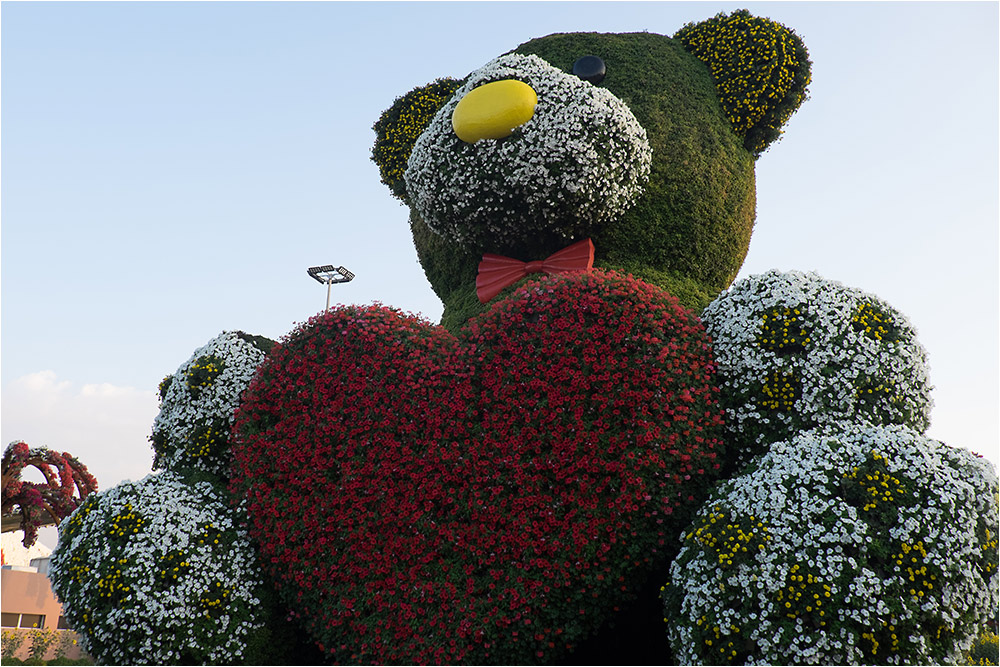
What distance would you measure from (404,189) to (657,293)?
2.92 metres

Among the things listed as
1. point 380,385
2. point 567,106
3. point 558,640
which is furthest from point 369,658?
point 567,106

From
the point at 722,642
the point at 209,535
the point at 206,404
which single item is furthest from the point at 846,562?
the point at 206,404

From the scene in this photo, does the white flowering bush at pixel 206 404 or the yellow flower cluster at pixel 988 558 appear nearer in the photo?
the yellow flower cluster at pixel 988 558

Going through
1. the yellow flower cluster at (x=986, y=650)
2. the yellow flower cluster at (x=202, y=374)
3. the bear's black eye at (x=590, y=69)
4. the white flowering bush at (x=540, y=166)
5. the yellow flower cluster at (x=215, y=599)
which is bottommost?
the yellow flower cluster at (x=986, y=650)

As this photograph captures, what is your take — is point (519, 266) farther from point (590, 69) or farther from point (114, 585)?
point (114, 585)

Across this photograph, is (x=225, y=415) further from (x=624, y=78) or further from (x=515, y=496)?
(x=624, y=78)

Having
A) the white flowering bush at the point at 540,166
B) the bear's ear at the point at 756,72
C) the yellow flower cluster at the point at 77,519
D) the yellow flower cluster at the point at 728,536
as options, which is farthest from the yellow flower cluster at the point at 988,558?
the yellow flower cluster at the point at 77,519

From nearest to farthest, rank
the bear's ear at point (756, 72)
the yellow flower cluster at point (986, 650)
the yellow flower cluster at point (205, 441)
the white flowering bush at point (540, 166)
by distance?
the yellow flower cluster at point (986, 650), the white flowering bush at point (540, 166), the yellow flower cluster at point (205, 441), the bear's ear at point (756, 72)

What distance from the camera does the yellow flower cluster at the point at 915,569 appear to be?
400cm

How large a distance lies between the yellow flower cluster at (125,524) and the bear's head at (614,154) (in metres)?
2.67

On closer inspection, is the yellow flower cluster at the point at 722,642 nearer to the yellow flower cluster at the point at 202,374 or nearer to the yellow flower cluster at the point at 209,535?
the yellow flower cluster at the point at 209,535

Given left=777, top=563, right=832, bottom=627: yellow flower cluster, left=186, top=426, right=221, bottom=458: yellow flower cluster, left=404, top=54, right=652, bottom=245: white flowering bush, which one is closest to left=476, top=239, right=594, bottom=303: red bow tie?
left=404, top=54, right=652, bottom=245: white flowering bush

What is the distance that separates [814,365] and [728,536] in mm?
1255

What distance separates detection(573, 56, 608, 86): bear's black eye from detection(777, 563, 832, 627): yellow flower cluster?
393cm
